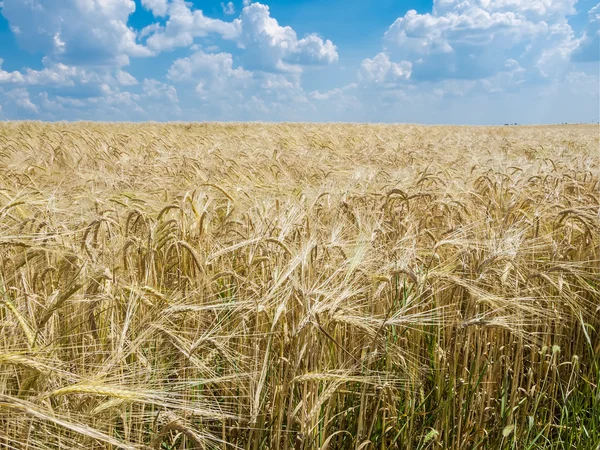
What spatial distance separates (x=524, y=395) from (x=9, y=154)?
22.0 ft

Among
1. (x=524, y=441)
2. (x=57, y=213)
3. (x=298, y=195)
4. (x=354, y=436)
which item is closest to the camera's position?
(x=354, y=436)

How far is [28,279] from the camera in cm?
207

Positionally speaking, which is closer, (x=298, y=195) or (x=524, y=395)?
(x=524, y=395)

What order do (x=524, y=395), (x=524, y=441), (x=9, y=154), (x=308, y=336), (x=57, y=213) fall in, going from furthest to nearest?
(x=9, y=154) → (x=57, y=213) → (x=524, y=395) → (x=524, y=441) → (x=308, y=336)

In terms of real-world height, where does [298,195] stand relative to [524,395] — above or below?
above

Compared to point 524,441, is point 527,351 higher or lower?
higher

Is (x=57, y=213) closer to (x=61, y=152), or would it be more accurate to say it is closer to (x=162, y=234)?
(x=162, y=234)

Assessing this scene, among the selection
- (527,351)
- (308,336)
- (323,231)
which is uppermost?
(323,231)

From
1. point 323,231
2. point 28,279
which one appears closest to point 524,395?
point 323,231

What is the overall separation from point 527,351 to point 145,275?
1.89 meters

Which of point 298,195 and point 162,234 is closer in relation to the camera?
point 162,234

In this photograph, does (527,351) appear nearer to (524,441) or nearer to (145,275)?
(524,441)

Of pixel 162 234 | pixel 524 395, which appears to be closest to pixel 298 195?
pixel 162 234

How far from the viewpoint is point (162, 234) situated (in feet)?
8.02
